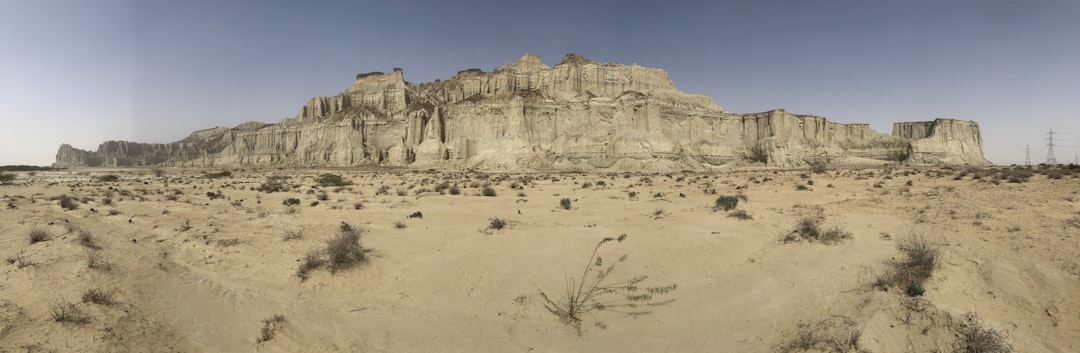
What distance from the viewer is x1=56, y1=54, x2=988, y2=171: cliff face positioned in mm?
72062

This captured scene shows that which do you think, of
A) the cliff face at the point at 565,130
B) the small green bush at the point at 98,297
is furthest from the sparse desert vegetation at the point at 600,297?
the cliff face at the point at 565,130

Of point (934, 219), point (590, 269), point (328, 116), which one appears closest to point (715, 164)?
point (934, 219)

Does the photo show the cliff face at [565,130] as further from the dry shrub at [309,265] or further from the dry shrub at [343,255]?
the dry shrub at [309,265]

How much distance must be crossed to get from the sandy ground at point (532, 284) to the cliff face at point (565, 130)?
58.1m

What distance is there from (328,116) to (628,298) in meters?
111

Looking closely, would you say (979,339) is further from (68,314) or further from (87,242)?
(87,242)

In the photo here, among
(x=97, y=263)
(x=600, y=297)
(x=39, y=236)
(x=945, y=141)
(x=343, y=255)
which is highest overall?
(x=945, y=141)

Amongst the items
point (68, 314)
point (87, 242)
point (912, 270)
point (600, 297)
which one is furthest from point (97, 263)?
point (912, 270)

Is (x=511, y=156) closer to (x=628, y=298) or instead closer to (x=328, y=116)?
(x=328, y=116)

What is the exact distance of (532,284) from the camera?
23.1ft

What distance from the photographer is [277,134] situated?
108m

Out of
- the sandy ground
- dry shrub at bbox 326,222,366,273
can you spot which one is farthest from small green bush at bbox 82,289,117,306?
dry shrub at bbox 326,222,366,273

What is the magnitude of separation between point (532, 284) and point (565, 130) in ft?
225

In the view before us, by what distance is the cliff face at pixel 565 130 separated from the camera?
236 feet
